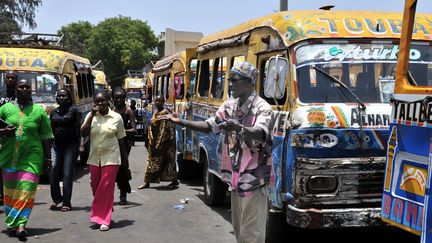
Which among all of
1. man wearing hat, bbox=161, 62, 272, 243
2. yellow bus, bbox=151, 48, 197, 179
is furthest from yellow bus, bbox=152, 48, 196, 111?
man wearing hat, bbox=161, 62, 272, 243

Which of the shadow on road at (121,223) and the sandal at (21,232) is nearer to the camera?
the sandal at (21,232)

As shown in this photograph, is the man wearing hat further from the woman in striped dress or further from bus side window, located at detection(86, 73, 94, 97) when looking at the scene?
bus side window, located at detection(86, 73, 94, 97)

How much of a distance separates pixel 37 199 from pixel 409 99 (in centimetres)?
664

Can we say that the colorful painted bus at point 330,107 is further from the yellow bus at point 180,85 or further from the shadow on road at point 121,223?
the yellow bus at point 180,85

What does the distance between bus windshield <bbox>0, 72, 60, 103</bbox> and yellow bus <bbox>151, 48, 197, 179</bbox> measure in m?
2.29

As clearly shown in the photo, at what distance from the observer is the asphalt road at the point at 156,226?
6352 mm

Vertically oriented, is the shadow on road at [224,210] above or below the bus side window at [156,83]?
below

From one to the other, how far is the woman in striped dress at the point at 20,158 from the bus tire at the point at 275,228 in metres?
2.81

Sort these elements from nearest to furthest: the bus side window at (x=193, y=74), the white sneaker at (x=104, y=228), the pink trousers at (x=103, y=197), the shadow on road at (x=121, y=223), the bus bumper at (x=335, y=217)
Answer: the bus bumper at (x=335, y=217), the white sneaker at (x=104, y=228), the pink trousers at (x=103, y=197), the shadow on road at (x=121, y=223), the bus side window at (x=193, y=74)

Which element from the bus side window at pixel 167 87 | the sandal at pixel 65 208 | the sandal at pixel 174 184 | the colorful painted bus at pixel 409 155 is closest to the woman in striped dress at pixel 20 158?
the sandal at pixel 65 208

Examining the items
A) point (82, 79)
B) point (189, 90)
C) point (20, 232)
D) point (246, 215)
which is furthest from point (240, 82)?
point (82, 79)

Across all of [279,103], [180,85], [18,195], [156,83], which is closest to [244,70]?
[279,103]

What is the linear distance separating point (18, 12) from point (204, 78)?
31.6 metres

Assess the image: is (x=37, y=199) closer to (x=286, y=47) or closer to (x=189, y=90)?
(x=189, y=90)
